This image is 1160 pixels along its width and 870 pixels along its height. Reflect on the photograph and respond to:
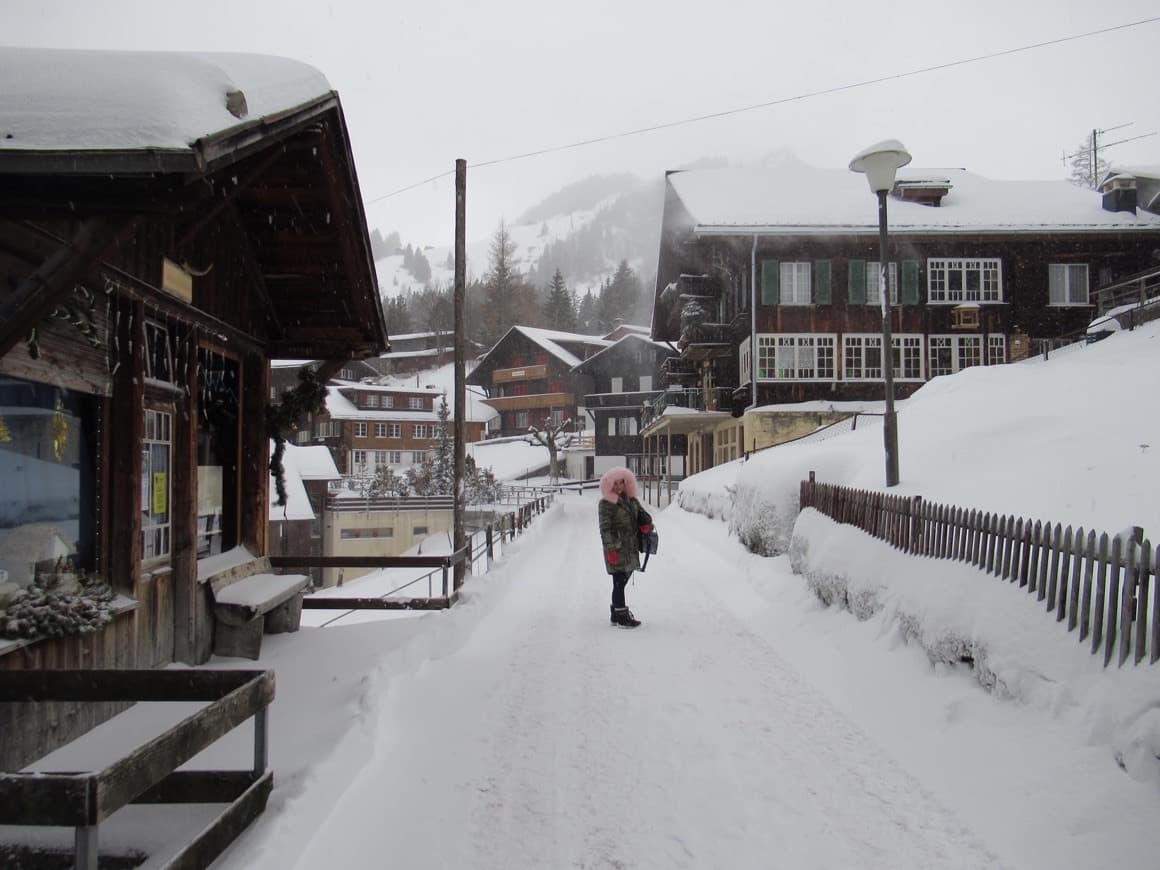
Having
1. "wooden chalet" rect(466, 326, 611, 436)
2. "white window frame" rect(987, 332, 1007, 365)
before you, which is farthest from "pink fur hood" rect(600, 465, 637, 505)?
"wooden chalet" rect(466, 326, 611, 436)

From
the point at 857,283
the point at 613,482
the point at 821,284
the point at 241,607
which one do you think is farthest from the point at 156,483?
the point at 857,283

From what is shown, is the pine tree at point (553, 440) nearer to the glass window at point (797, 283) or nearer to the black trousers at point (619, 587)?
the glass window at point (797, 283)

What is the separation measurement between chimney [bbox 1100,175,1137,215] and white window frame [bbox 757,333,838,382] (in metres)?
13.1

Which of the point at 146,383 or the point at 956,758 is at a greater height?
the point at 146,383

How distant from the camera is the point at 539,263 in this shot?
195750mm

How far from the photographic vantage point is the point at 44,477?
4926mm

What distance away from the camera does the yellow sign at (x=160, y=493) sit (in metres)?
6.24

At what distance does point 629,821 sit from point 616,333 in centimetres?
8003

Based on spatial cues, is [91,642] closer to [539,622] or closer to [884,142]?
[539,622]

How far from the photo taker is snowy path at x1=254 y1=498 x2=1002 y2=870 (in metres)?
3.65

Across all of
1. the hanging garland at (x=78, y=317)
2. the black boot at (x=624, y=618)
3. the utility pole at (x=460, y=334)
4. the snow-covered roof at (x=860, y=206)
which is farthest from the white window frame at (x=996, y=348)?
the hanging garland at (x=78, y=317)

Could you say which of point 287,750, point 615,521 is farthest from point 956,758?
point 615,521

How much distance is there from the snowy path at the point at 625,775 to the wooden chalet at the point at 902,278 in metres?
21.2

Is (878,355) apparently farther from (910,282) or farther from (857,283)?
(910,282)
